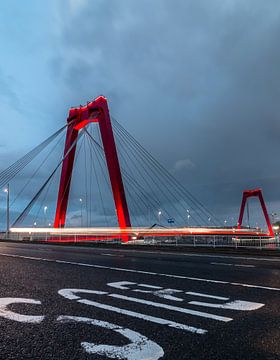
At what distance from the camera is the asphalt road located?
3.75 metres

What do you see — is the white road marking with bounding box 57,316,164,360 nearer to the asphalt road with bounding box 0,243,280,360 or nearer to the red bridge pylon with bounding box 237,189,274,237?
the asphalt road with bounding box 0,243,280,360

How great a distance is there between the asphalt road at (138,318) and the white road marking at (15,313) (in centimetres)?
1

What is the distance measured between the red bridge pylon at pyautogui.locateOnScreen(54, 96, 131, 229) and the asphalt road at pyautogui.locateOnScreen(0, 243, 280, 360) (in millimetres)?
25363

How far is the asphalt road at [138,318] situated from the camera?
3.75 m

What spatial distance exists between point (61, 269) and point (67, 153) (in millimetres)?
30636

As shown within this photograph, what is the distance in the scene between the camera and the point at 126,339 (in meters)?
4.06

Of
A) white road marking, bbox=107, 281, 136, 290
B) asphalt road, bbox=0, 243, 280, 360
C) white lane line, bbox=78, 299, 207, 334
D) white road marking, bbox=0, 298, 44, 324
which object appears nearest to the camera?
asphalt road, bbox=0, 243, 280, 360

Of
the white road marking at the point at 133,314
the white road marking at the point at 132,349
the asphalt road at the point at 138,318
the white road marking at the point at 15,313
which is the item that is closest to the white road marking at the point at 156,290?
the asphalt road at the point at 138,318

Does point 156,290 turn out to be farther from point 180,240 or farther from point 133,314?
point 180,240

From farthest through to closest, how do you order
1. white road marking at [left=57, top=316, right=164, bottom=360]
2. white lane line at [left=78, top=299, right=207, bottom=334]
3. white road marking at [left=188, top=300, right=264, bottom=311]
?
white road marking at [left=188, top=300, right=264, bottom=311] → white lane line at [left=78, top=299, right=207, bottom=334] → white road marking at [left=57, top=316, right=164, bottom=360]

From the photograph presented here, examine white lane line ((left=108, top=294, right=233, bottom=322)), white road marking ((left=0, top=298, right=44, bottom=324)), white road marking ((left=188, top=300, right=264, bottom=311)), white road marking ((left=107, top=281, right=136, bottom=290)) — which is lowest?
white road marking ((left=188, top=300, right=264, bottom=311))

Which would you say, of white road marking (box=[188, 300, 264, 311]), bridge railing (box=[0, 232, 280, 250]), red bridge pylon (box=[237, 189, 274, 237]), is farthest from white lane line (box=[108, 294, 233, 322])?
red bridge pylon (box=[237, 189, 274, 237])

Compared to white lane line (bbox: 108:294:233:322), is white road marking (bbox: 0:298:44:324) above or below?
above

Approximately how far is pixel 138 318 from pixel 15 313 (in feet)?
Answer: 5.72
